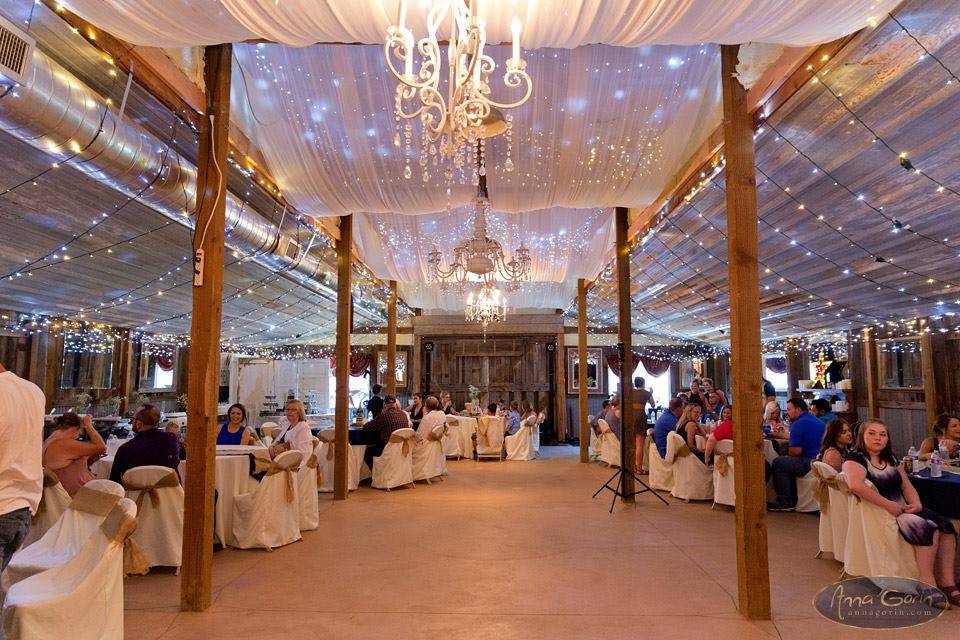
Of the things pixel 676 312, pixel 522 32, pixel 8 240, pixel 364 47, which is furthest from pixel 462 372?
pixel 522 32

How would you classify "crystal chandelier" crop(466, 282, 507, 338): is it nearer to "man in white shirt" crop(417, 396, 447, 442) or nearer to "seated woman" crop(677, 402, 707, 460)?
"man in white shirt" crop(417, 396, 447, 442)

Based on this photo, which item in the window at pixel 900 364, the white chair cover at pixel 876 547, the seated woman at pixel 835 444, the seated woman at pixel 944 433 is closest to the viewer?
the white chair cover at pixel 876 547

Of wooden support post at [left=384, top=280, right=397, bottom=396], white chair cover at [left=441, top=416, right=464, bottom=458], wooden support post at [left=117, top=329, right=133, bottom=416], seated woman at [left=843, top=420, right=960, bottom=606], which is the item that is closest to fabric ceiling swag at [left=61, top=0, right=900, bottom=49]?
seated woman at [left=843, top=420, right=960, bottom=606]

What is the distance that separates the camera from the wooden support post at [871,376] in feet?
37.4

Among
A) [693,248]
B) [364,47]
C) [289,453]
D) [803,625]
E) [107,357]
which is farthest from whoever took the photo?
[107,357]

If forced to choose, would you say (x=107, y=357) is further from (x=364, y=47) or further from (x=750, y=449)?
(x=750, y=449)

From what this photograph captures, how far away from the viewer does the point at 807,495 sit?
22.1 ft

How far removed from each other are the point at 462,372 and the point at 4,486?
13.8 metres

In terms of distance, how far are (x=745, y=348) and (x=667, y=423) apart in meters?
4.80

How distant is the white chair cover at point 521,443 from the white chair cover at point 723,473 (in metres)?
5.56

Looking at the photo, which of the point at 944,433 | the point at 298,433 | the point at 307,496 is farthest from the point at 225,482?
the point at 944,433

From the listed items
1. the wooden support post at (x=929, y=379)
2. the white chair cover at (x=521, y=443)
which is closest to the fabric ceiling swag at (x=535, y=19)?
the wooden support post at (x=929, y=379)

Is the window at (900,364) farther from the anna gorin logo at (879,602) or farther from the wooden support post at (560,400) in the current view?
the anna gorin logo at (879,602)

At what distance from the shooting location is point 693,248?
8867mm
